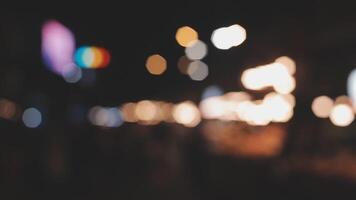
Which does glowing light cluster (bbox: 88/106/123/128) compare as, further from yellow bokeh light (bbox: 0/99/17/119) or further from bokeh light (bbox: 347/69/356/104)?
bokeh light (bbox: 347/69/356/104)

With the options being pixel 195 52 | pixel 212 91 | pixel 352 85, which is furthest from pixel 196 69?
pixel 352 85

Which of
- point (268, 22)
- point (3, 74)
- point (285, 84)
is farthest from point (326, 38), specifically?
point (3, 74)

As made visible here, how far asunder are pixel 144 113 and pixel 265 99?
49.9m

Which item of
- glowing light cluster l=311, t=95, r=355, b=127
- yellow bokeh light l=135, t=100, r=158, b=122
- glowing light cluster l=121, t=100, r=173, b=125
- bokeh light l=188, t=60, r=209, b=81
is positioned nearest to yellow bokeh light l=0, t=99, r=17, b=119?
glowing light cluster l=311, t=95, r=355, b=127

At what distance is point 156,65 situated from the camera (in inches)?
2378

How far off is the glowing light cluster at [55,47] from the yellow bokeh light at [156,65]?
44.2 meters

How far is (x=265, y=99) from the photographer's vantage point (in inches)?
975

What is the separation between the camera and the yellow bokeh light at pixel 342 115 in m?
13.5

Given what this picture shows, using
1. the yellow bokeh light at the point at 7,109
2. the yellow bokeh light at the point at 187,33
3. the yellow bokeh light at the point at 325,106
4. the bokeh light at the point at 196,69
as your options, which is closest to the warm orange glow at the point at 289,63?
the yellow bokeh light at the point at 325,106

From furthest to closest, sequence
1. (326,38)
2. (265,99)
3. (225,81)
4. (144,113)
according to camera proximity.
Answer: (144,113) → (225,81) → (265,99) → (326,38)

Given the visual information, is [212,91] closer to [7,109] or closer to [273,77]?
[273,77]

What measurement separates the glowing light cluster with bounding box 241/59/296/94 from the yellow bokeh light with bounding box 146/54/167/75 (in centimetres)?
3372

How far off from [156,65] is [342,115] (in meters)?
46.5

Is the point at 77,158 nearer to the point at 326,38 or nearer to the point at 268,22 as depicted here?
the point at 326,38
